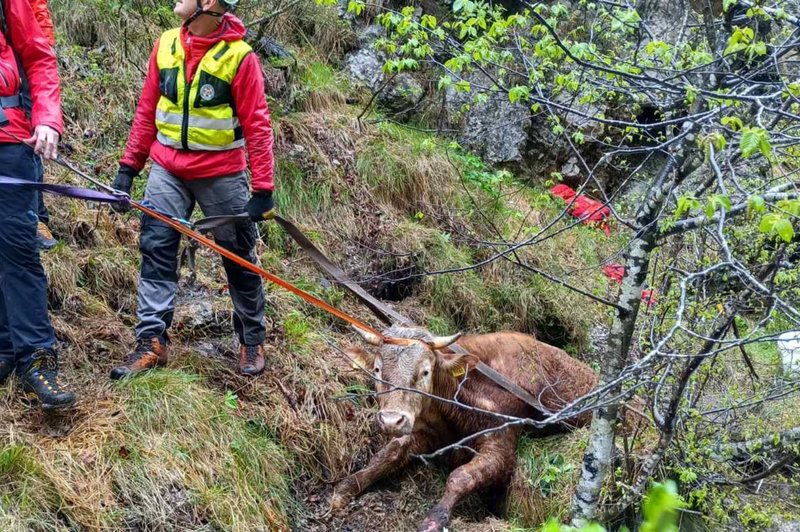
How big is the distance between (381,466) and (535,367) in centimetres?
174

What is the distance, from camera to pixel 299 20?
36.3ft

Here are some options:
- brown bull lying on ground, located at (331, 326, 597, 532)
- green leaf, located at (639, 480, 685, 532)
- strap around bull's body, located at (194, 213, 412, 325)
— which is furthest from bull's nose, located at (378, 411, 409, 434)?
green leaf, located at (639, 480, 685, 532)

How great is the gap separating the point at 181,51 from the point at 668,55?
3395 millimetres

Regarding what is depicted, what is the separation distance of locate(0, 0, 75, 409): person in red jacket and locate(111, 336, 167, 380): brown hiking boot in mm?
526

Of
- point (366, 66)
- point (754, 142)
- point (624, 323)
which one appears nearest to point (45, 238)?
point (624, 323)

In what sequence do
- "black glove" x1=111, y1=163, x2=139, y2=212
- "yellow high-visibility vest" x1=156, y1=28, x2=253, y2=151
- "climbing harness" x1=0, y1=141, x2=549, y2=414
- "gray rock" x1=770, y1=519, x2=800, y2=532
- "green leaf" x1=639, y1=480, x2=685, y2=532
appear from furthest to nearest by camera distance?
"gray rock" x1=770, y1=519, x2=800, y2=532
"black glove" x1=111, y1=163, x2=139, y2=212
"yellow high-visibility vest" x1=156, y1=28, x2=253, y2=151
"climbing harness" x1=0, y1=141, x2=549, y2=414
"green leaf" x1=639, y1=480, x2=685, y2=532

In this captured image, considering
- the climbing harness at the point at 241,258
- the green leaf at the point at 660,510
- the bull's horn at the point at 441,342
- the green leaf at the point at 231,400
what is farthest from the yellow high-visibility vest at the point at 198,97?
the green leaf at the point at 660,510

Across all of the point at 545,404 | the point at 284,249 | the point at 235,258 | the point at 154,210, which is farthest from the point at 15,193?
the point at 545,404

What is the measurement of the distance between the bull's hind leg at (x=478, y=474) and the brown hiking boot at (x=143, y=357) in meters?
2.36

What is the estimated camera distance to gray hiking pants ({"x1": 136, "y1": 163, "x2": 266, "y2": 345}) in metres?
5.23

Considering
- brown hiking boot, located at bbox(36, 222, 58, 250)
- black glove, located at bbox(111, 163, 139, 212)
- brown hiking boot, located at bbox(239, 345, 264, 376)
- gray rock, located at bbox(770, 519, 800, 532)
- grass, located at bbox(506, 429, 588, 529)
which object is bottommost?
grass, located at bbox(506, 429, 588, 529)

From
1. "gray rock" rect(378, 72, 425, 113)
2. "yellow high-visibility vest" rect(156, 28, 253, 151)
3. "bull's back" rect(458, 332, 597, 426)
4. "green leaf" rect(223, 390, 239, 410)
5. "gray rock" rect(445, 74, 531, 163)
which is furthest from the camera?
"gray rock" rect(445, 74, 531, 163)

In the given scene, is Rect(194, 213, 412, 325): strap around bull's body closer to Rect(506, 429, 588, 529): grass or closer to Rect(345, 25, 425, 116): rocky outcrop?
Rect(506, 429, 588, 529): grass

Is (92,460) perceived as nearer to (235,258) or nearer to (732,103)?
(235,258)
